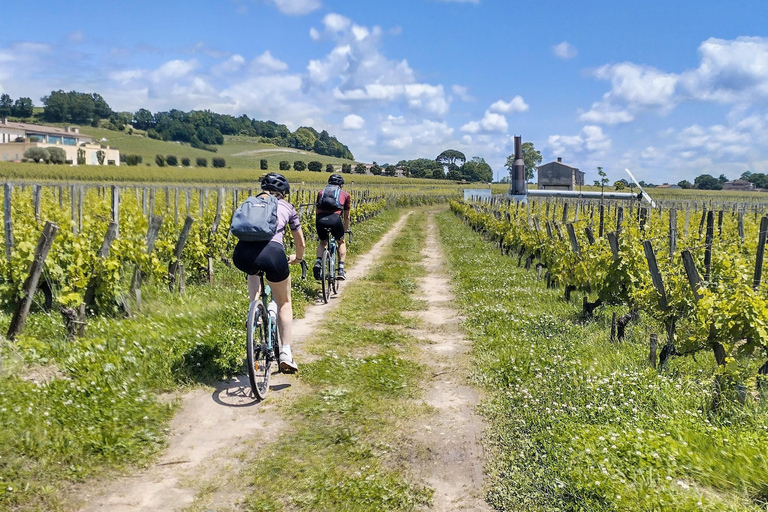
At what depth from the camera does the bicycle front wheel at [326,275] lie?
9.42m

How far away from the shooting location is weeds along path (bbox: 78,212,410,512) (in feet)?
11.7

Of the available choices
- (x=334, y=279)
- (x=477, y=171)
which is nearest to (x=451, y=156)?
(x=477, y=171)

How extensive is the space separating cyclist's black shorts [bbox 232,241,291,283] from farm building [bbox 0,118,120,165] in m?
90.0

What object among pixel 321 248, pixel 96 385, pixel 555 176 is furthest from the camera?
pixel 555 176

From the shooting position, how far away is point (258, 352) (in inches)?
210

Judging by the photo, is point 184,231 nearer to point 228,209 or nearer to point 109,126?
point 228,209

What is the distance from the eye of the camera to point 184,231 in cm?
893

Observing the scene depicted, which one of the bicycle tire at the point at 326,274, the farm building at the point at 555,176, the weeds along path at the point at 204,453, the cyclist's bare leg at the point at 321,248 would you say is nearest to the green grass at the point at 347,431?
the weeds along path at the point at 204,453

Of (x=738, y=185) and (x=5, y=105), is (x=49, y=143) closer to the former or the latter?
(x=5, y=105)

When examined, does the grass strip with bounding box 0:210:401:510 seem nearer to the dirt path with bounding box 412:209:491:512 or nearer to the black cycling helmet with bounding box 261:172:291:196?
the black cycling helmet with bounding box 261:172:291:196

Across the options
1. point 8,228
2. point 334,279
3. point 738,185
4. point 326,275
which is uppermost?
point 738,185

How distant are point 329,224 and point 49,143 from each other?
11233cm

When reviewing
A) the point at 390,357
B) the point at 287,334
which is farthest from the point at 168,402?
the point at 390,357

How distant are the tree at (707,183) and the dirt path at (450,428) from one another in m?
127
